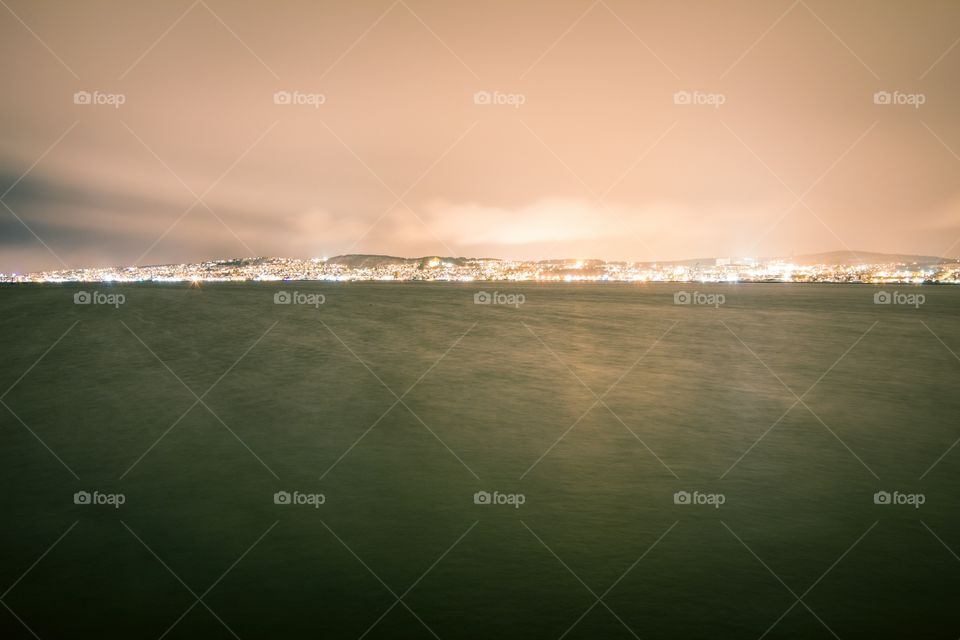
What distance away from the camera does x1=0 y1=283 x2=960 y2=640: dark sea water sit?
791cm

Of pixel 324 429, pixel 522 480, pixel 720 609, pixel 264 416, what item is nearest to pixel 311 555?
pixel 522 480

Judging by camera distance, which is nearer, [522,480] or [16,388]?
[522,480]

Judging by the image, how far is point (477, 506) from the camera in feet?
37.2

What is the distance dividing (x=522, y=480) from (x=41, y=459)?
11.0 m

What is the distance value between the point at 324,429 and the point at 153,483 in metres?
5.64

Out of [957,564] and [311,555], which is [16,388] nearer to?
[311,555]

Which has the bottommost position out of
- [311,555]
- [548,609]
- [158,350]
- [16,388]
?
[548,609]

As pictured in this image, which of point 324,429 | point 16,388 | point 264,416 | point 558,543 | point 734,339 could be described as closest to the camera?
point 558,543

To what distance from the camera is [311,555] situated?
9352mm

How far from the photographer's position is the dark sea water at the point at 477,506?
791 cm

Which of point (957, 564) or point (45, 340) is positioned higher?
point (45, 340)

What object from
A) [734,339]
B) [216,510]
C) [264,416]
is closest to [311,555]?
[216,510]

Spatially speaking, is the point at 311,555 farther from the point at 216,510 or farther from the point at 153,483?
the point at 153,483

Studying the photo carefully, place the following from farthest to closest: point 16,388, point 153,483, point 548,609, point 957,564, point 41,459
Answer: point 16,388 < point 41,459 < point 153,483 < point 957,564 < point 548,609
